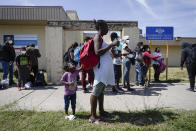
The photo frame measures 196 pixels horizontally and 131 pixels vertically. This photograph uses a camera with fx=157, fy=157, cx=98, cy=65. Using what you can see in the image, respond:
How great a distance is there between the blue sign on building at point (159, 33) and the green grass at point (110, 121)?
16.2 feet

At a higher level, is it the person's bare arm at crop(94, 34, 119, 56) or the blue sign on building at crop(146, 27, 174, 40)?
the blue sign on building at crop(146, 27, 174, 40)

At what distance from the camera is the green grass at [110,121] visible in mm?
2879

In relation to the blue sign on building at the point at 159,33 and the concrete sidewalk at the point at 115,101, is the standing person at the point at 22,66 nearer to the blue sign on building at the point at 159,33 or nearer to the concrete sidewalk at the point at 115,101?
the concrete sidewalk at the point at 115,101

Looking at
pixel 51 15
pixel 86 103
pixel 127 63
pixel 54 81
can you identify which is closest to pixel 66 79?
pixel 86 103

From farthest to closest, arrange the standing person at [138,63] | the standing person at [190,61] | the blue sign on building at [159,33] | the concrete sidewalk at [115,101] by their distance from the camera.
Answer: the blue sign on building at [159,33], the standing person at [138,63], the standing person at [190,61], the concrete sidewalk at [115,101]

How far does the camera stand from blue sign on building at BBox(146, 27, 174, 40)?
7.80 m

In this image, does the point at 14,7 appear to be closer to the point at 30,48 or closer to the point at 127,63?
the point at 30,48

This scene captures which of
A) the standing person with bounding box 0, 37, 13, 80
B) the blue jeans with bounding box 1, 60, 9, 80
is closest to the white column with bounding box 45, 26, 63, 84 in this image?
the standing person with bounding box 0, 37, 13, 80

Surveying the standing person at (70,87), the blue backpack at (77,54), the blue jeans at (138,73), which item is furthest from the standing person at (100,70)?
the blue jeans at (138,73)

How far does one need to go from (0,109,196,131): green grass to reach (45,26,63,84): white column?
3584mm

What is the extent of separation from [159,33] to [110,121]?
609cm

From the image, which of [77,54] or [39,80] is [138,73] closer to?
[77,54]

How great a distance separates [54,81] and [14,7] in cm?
777

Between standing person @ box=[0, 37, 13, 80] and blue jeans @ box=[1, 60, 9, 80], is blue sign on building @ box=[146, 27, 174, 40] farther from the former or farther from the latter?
blue jeans @ box=[1, 60, 9, 80]
